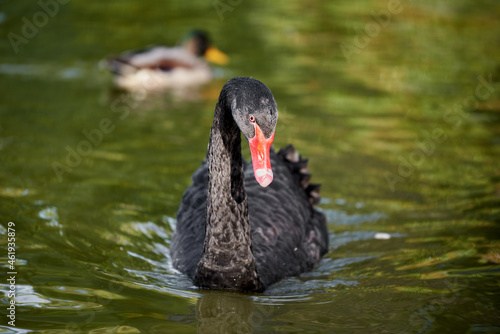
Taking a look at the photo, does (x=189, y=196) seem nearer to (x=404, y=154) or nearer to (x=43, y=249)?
(x=43, y=249)

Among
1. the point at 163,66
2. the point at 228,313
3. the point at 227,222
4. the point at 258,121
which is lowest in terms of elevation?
the point at 228,313

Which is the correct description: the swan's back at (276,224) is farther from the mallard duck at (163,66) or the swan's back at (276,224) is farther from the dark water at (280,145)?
the mallard duck at (163,66)

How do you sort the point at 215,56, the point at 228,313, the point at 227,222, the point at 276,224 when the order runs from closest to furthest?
the point at 228,313 < the point at 227,222 < the point at 276,224 < the point at 215,56

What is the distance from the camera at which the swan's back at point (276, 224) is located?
6.09m

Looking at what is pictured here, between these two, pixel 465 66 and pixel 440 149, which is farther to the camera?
pixel 465 66

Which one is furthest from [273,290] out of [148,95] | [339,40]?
[339,40]

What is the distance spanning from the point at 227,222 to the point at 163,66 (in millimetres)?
7886

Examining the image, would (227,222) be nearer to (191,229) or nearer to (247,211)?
(247,211)

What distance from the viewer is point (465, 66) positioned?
45.0 ft

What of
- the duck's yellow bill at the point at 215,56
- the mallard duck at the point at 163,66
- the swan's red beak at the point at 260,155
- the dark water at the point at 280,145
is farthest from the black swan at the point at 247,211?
the duck's yellow bill at the point at 215,56

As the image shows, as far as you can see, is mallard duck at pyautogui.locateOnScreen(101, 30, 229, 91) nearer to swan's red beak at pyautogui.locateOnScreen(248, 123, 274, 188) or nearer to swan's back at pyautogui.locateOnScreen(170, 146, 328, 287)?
swan's back at pyautogui.locateOnScreen(170, 146, 328, 287)

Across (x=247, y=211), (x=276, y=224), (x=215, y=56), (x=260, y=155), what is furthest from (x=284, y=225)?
(x=215, y=56)

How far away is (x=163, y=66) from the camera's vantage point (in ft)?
42.5

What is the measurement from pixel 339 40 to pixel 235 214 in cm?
1062
